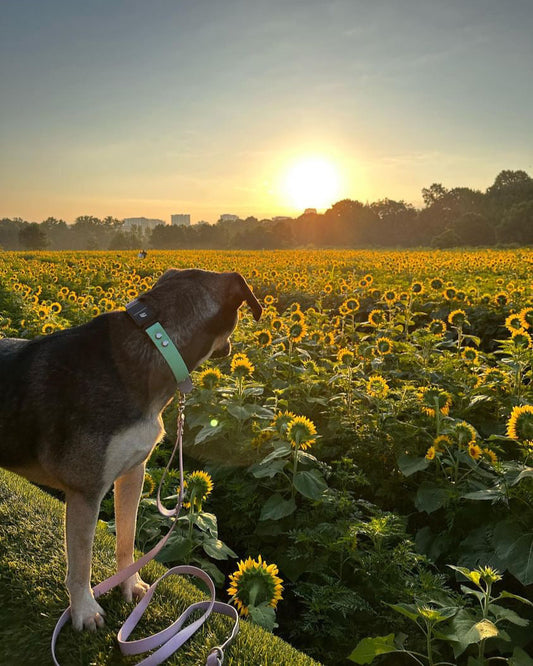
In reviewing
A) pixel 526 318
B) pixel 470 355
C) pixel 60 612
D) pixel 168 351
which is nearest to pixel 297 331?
pixel 470 355

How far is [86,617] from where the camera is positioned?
95.0 inches

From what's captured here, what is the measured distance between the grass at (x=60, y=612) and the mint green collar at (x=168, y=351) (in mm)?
1182

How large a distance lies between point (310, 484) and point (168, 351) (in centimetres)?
162

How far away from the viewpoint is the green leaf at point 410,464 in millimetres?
3614

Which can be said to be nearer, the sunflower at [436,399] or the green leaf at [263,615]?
the green leaf at [263,615]

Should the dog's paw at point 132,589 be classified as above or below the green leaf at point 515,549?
below

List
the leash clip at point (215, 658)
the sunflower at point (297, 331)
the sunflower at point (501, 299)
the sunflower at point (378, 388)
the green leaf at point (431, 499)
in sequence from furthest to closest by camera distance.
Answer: the sunflower at point (501, 299) → the sunflower at point (297, 331) → the sunflower at point (378, 388) → the green leaf at point (431, 499) → the leash clip at point (215, 658)

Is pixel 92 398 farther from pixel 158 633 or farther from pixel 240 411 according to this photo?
pixel 240 411

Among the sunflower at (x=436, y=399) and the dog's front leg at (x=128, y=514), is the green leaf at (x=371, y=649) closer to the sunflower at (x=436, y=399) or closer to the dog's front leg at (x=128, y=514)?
the dog's front leg at (x=128, y=514)

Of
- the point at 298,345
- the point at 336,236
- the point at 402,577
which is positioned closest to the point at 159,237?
the point at 336,236

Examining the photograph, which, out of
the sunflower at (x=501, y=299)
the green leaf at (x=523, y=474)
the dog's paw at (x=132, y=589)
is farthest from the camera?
the sunflower at (x=501, y=299)

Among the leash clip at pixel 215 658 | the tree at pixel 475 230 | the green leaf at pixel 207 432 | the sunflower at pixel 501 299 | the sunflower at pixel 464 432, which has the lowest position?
the leash clip at pixel 215 658

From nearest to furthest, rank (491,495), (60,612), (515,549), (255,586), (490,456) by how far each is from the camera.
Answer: (255,586) → (60,612) → (515,549) → (491,495) → (490,456)

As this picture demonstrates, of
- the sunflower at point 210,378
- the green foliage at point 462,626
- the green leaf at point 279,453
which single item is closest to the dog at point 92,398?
the green leaf at point 279,453
